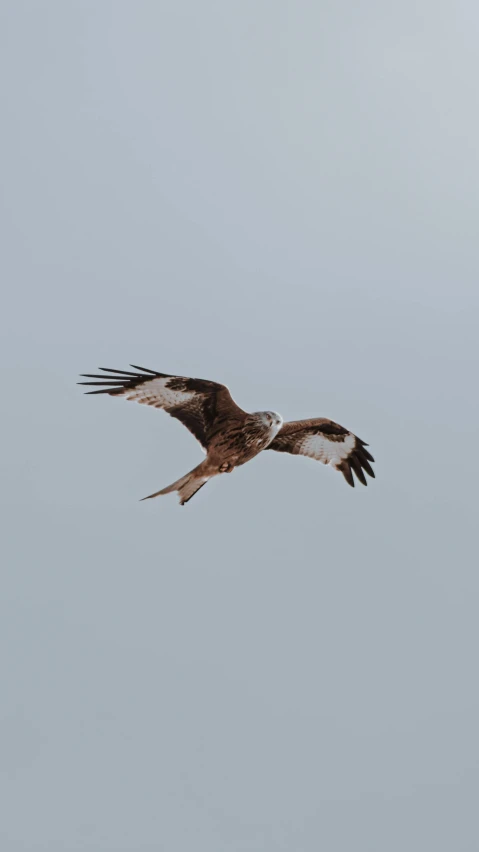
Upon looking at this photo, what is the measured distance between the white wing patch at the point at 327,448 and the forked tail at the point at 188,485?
2477 mm

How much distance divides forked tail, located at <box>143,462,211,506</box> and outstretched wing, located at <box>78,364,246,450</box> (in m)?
0.37

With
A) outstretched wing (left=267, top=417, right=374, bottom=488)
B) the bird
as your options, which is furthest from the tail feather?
outstretched wing (left=267, top=417, right=374, bottom=488)

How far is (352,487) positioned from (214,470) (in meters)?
2.86

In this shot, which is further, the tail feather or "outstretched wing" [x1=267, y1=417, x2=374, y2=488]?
"outstretched wing" [x1=267, y1=417, x2=374, y2=488]

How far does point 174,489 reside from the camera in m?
13.5

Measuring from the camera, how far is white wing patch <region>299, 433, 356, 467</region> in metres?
15.6

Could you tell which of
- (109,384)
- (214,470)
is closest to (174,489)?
(214,470)

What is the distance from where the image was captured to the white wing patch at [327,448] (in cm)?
1563

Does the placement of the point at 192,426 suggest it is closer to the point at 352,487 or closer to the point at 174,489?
the point at 174,489

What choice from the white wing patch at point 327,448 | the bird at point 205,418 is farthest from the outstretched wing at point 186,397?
the white wing patch at point 327,448

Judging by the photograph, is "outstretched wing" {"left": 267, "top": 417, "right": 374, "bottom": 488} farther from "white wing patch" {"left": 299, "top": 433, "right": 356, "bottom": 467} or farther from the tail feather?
the tail feather

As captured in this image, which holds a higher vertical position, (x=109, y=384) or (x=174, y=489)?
(x=109, y=384)

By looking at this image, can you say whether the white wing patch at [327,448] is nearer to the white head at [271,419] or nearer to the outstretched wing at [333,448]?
the outstretched wing at [333,448]

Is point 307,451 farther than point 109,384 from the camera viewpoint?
Yes
